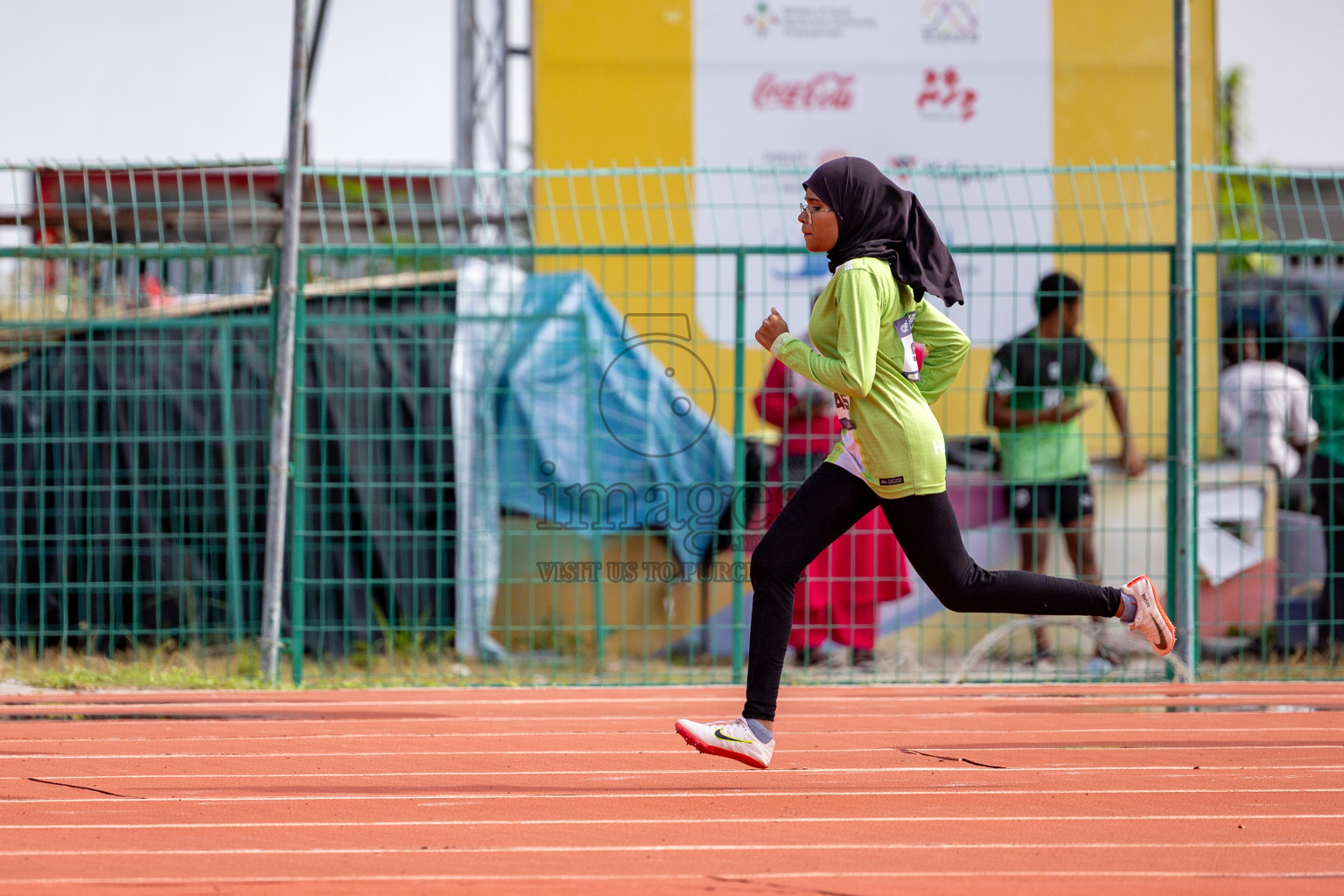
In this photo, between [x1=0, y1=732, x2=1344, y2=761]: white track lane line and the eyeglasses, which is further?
[x1=0, y1=732, x2=1344, y2=761]: white track lane line

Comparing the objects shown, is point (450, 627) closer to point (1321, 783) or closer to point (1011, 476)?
point (1011, 476)

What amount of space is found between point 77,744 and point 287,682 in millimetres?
1806

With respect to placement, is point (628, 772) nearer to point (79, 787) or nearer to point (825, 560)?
point (79, 787)

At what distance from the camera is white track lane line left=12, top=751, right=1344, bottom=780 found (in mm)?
4723

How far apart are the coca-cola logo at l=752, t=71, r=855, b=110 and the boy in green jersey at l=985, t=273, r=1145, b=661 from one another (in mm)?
3344

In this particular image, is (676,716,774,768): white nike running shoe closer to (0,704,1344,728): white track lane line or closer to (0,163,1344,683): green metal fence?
(0,704,1344,728): white track lane line

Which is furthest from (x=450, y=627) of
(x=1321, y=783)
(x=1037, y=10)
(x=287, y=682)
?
(x=1037, y=10)

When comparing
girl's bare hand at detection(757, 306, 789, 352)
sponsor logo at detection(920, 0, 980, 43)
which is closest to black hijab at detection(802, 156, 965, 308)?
girl's bare hand at detection(757, 306, 789, 352)

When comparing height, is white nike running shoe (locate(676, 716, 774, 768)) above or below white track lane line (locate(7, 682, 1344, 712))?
above

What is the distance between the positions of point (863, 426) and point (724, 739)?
1041 millimetres

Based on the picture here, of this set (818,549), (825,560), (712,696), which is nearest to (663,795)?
(818,549)

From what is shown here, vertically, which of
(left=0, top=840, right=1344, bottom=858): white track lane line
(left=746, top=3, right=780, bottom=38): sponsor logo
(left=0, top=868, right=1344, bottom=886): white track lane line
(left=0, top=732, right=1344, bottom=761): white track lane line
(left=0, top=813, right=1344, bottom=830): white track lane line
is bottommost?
(left=0, top=732, right=1344, bottom=761): white track lane line

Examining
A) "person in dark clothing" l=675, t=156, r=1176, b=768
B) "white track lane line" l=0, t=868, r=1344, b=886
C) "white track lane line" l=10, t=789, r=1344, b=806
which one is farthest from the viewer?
"person in dark clothing" l=675, t=156, r=1176, b=768

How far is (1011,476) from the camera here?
26.3ft
